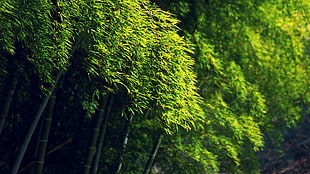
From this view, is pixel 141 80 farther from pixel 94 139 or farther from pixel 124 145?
pixel 124 145

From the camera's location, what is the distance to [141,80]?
478cm

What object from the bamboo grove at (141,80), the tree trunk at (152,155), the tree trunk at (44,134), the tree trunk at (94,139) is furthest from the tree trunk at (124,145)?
the tree trunk at (44,134)

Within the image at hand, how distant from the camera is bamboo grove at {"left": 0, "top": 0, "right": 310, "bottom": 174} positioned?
4.40m

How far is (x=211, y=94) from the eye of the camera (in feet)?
22.5

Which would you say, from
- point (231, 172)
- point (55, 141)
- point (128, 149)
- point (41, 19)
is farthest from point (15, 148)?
point (231, 172)

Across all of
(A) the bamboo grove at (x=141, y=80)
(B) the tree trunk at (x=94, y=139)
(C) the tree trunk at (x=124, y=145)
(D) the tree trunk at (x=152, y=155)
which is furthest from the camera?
(D) the tree trunk at (x=152, y=155)

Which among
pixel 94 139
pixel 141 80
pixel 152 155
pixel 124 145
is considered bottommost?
pixel 152 155

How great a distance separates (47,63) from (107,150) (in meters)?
2.46

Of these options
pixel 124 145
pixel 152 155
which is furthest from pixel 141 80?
pixel 152 155

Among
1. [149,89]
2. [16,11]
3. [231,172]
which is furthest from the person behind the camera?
[231,172]

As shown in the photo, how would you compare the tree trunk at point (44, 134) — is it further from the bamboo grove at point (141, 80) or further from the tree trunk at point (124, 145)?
the tree trunk at point (124, 145)

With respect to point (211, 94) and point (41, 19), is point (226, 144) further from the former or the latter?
point (41, 19)

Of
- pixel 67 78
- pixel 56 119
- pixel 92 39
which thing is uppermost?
pixel 92 39

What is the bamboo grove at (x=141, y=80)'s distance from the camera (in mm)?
4402
